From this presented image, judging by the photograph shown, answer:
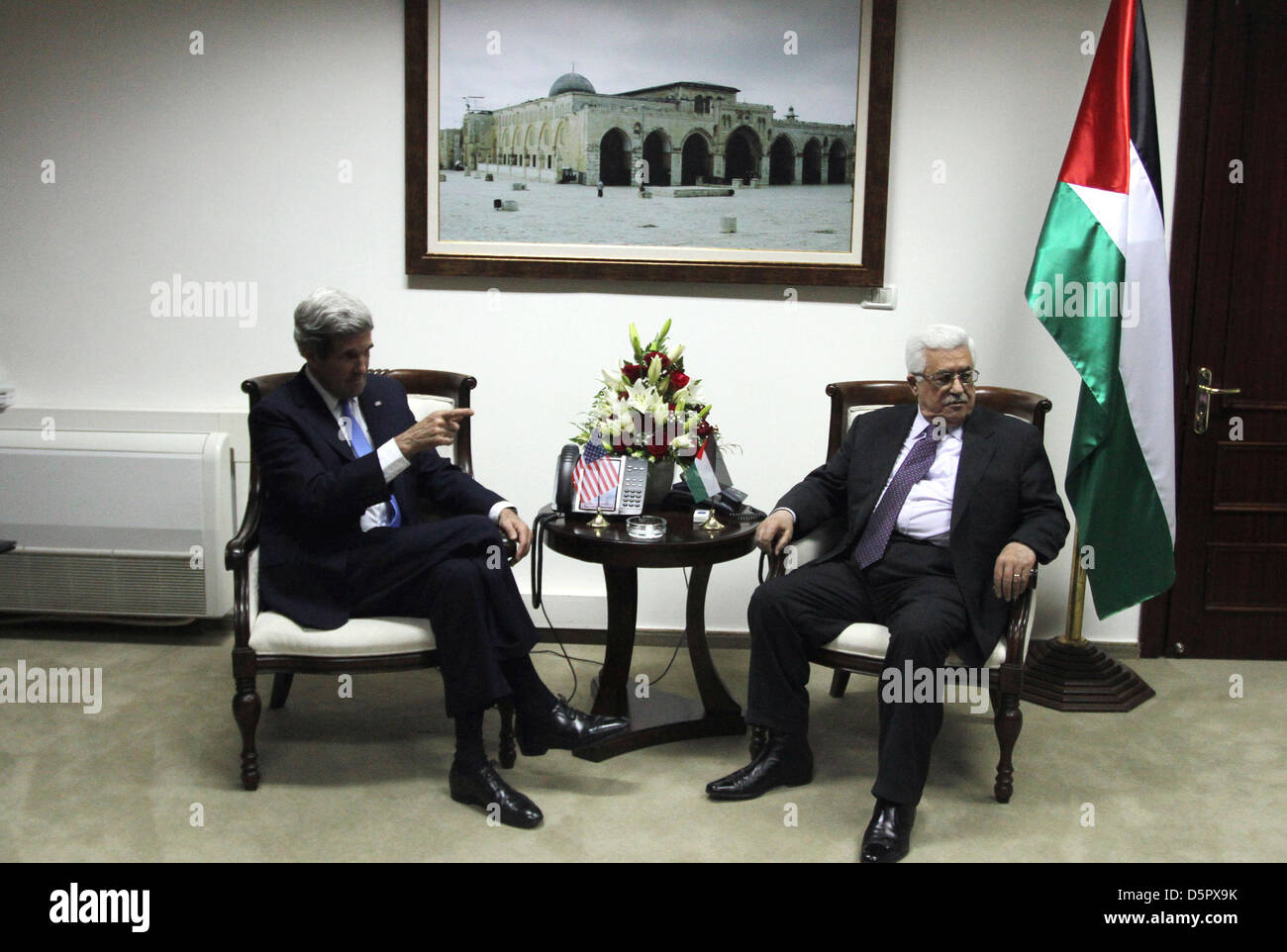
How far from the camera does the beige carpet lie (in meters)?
2.83

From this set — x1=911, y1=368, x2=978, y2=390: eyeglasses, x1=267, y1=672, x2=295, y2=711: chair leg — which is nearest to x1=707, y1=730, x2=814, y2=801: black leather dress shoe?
x1=911, y1=368, x2=978, y2=390: eyeglasses

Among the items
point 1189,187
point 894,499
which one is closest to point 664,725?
point 894,499

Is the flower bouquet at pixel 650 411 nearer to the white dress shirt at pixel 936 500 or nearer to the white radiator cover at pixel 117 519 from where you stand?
the white dress shirt at pixel 936 500

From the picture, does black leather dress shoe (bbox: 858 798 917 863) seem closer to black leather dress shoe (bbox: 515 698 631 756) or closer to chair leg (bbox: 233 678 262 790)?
black leather dress shoe (bbox: 515 698 631 756)

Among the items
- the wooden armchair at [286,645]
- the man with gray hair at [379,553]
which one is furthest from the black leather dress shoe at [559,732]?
the wooden armchair at [286,645]

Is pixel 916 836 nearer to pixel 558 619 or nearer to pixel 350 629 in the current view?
pixel 350 629

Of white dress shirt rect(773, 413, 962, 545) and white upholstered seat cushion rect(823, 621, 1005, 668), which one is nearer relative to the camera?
white upholstered seat cushion rect(823, 621, 1005, 668)

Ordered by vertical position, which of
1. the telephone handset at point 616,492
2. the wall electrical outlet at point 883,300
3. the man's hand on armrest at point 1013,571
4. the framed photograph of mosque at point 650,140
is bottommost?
→ the man's hand on armrest at point 1013,571

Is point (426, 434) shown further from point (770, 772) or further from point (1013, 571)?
point (1013, 571)

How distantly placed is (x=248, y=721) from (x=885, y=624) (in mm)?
1679

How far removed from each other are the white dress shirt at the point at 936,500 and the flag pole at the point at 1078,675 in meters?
0.78

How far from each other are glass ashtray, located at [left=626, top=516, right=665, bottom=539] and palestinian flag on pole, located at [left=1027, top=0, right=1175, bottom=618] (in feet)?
4.49

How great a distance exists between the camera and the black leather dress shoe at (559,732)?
10.3 feet

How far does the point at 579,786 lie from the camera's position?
316cm
